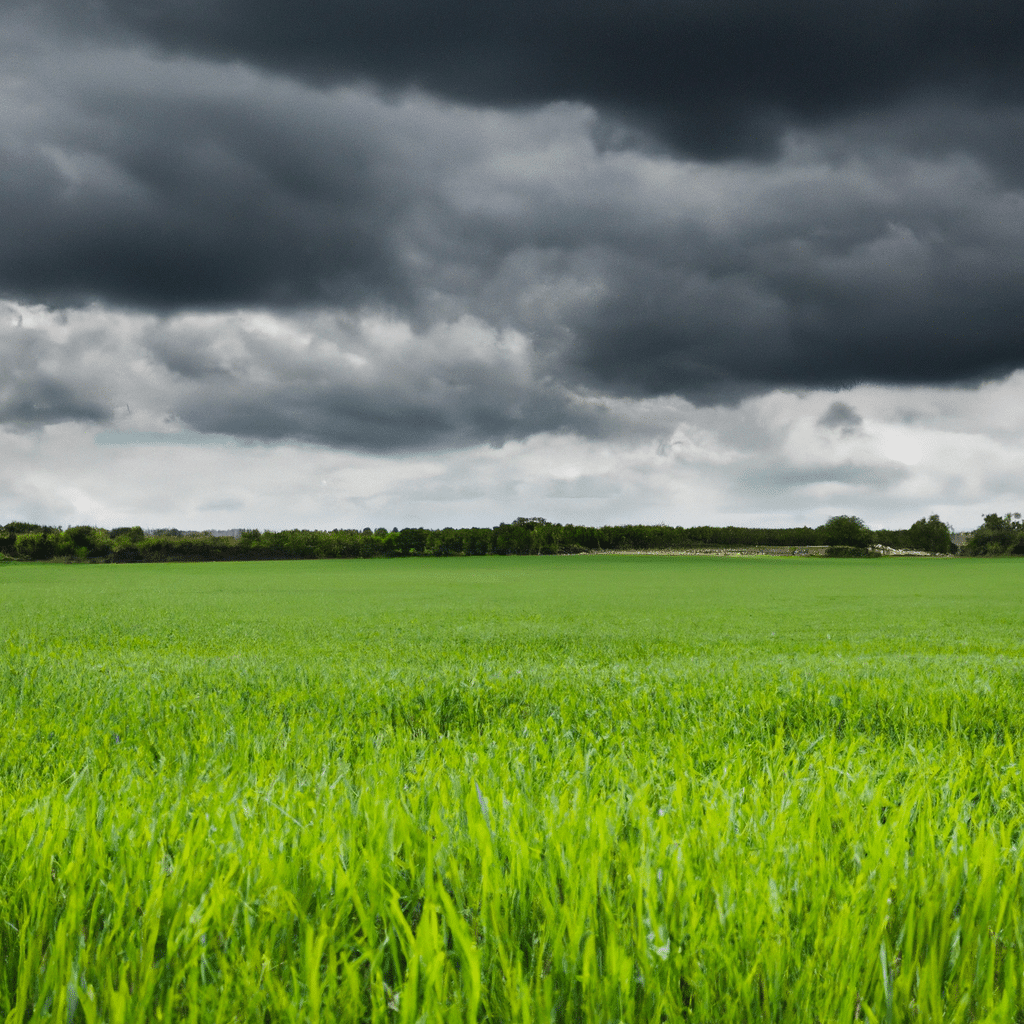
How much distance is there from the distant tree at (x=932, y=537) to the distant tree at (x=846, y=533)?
1066 cm

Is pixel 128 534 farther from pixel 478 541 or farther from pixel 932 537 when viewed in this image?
Result: pixel 932 537

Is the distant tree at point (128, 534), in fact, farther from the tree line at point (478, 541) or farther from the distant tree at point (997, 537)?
the distant tree at point (997, 537)

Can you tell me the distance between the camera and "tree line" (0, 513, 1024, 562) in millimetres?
127750

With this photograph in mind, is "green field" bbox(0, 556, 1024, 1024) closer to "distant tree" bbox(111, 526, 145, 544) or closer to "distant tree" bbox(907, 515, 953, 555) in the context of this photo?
"distant tree" bbox(111, 526, 145, 544)

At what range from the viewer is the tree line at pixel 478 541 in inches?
5030

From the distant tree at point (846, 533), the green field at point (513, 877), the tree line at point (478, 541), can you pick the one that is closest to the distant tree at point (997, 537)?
the tree line at point (478, 541)

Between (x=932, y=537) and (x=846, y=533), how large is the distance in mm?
20426

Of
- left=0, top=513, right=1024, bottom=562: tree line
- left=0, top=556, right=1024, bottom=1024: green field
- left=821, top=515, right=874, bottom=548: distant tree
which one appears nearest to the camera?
left=0, top=556, right=1024, bottom=1024: green field

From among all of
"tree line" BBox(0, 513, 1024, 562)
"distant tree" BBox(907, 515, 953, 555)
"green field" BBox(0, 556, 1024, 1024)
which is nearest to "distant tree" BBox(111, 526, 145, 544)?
"tree line" BBox(0, 513, 1024, 562)

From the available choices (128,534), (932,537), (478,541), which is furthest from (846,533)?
(128,534)

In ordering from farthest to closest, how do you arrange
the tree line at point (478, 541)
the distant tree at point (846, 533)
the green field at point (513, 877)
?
the distant tree at point (846, 533) → the tree line at point (478, 541) → the green field at point (513, 877)

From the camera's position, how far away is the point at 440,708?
17.3ft

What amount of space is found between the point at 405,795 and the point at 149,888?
96cm

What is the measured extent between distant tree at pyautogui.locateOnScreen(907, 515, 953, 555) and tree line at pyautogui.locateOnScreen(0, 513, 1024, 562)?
8.2 inches
